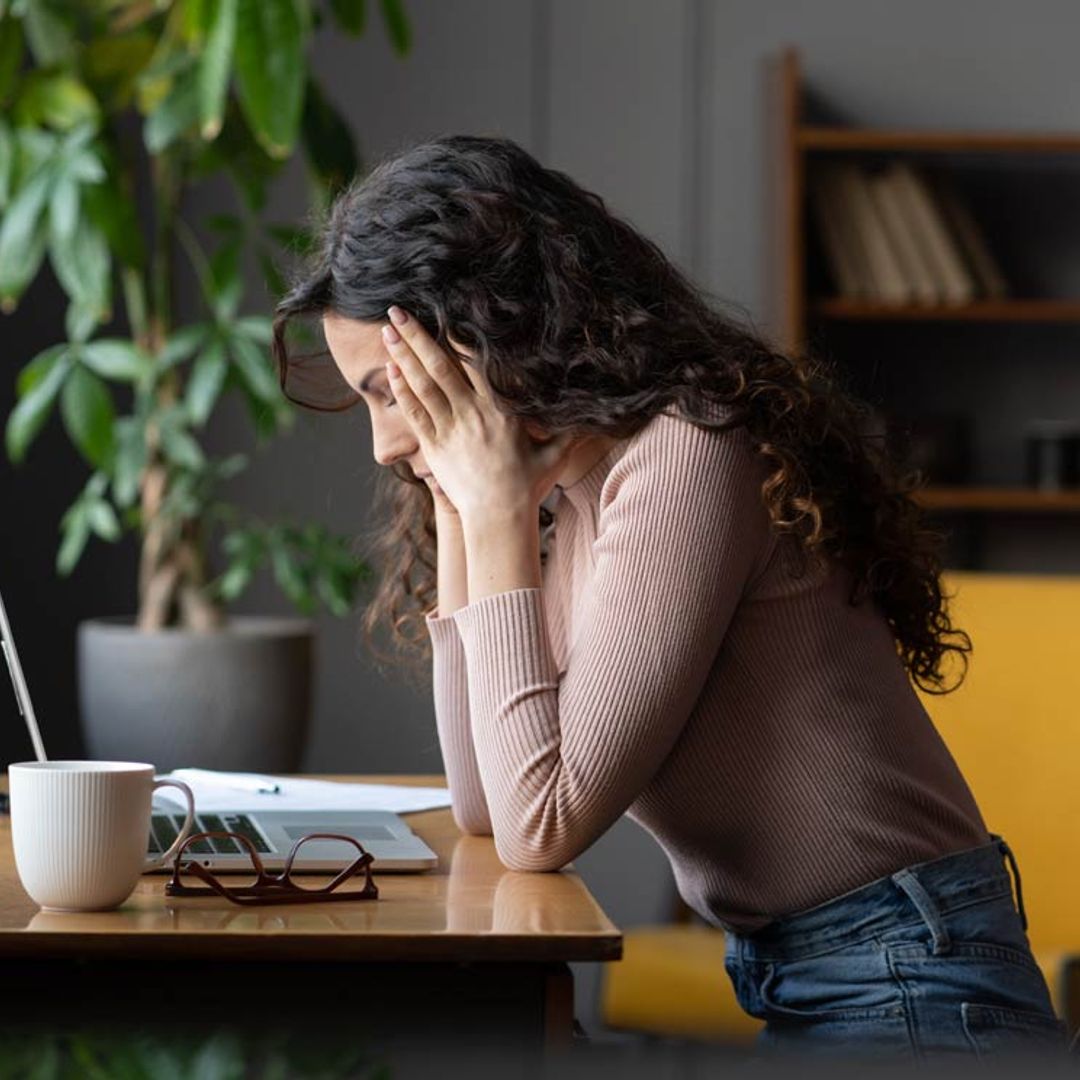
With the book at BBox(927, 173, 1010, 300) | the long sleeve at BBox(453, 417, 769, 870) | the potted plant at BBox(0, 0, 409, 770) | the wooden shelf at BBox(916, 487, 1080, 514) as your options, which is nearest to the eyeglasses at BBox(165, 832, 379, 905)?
the long sleeve at BBox(453, 417, 769, 870)

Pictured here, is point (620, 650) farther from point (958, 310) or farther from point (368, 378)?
point (958, 310)

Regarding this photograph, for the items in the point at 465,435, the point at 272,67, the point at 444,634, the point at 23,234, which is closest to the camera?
the point at 465,435

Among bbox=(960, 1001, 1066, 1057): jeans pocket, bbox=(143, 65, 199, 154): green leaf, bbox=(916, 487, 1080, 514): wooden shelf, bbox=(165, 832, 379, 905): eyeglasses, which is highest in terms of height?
bbox=(143, 65, 199, 154): green leaf

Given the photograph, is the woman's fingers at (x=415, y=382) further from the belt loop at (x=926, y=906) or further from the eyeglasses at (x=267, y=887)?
the belt loop at (x=926, y=906)

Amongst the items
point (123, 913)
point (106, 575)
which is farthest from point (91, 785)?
point (106, 575)

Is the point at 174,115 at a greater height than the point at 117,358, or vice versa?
the point at 174,115

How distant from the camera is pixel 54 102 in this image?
2588 millimetres

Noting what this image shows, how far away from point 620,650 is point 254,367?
1.67 m

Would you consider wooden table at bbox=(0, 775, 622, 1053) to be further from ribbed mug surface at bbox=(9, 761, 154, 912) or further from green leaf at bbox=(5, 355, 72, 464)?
green leaf at bbox=(5, 355, 72, 464)

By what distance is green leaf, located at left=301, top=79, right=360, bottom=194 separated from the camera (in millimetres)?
2783

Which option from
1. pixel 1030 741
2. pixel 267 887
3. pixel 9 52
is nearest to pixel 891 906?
pixel 267 887

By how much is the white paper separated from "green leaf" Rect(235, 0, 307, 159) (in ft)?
3.74

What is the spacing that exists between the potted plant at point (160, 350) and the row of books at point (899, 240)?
1.00 m

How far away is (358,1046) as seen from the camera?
23 centimetres
